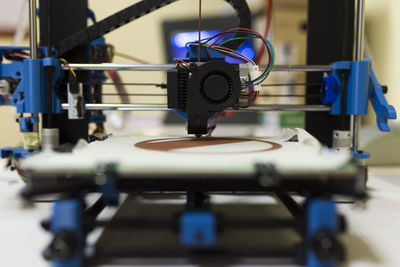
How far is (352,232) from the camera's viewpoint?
2.65 ft

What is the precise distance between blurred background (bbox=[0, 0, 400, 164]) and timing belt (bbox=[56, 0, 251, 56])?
2.40 feet

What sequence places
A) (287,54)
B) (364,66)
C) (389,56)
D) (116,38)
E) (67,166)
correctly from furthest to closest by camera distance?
(287,54), (116,38), (389,56), (364,66), (67,166)

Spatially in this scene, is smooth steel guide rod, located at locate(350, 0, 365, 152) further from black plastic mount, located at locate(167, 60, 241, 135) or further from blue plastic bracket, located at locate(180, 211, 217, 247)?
blue plastic bracket, located at locate(180, 211, 217, 247)

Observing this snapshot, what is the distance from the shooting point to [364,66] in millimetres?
1091

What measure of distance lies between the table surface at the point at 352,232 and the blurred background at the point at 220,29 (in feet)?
2.81

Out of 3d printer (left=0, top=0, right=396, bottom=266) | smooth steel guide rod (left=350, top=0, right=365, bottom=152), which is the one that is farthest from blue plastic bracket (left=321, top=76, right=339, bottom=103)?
smooth steel guide rod (left=350, top=0, right=365, bottom=152)

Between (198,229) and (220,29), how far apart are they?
83.0 inches

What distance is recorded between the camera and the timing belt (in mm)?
1105

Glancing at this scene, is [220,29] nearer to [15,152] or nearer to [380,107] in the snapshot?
[380,107]

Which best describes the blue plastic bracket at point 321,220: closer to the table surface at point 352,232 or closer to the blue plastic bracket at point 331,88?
the table surface at point 352,232

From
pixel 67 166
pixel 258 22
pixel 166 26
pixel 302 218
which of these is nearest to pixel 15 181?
pixel 67 166

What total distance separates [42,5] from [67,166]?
920mm

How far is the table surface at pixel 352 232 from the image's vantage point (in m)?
0.65

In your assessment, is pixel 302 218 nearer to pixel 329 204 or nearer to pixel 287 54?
pixel 329 204
